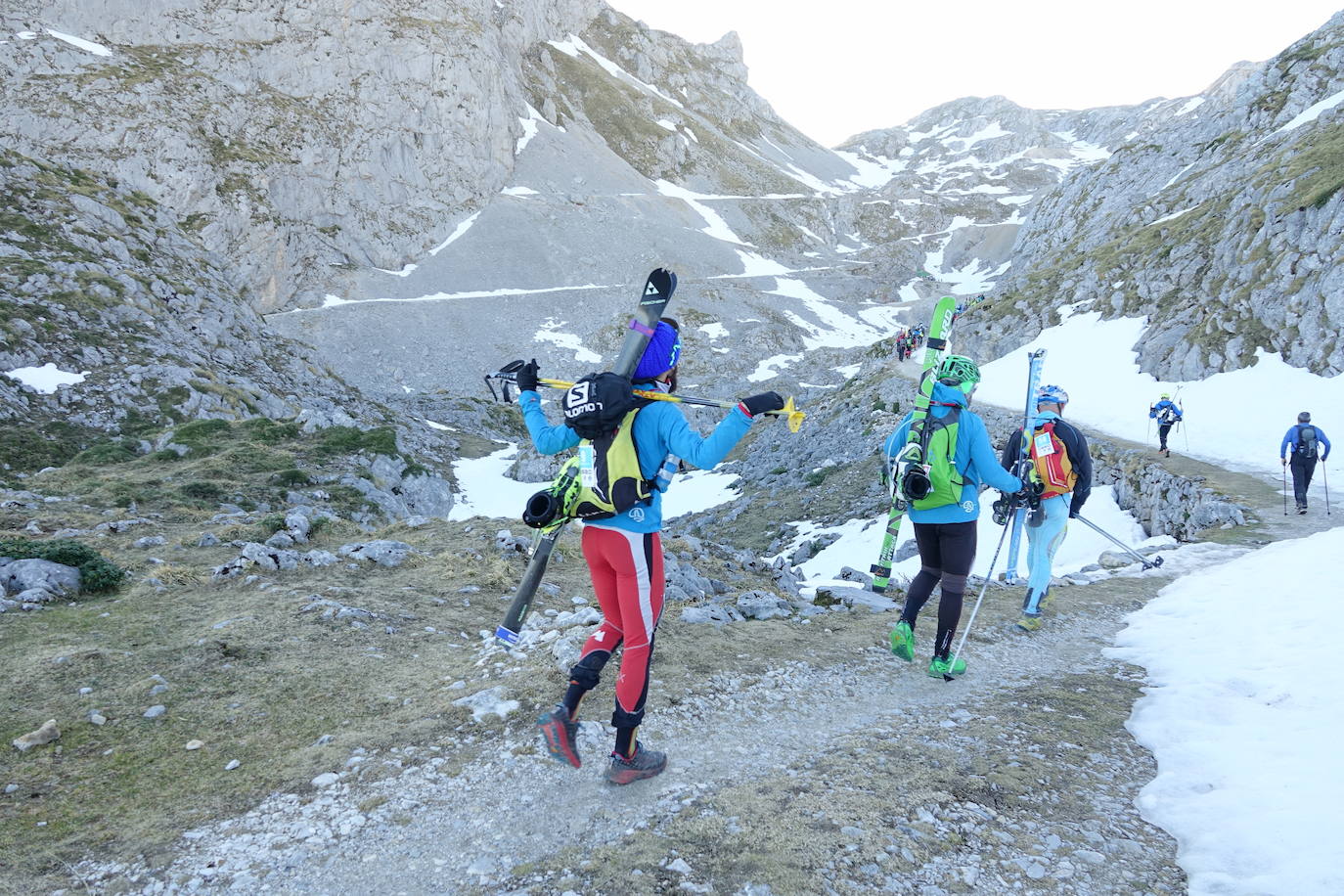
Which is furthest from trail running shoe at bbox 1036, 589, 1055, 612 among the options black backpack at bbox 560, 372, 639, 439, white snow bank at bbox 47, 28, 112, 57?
white snow bank at bbox 47, 28, 112, 57

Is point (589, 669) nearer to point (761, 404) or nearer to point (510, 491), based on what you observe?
point (761, 404)

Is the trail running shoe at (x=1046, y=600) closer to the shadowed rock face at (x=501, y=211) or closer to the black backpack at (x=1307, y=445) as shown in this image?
the black backpack at (x=1307, y=445)

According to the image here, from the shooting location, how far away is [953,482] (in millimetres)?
6855

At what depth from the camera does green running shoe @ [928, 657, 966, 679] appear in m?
7.28

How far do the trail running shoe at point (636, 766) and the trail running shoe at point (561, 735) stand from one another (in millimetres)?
305

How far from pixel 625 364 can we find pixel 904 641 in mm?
4894

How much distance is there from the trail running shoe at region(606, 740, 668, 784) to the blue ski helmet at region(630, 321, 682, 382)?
2759 mm

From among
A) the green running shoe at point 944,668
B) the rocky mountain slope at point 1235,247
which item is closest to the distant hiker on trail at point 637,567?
the green running shoe at point 944,668

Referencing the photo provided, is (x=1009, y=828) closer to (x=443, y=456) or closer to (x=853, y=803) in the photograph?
(x=853, y=803)

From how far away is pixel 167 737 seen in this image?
5199 mm

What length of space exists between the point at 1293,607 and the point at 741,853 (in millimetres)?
8288

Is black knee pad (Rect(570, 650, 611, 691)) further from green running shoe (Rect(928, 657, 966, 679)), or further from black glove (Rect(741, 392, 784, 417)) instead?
green running shoe (Rect(928, 657, 966, 679))

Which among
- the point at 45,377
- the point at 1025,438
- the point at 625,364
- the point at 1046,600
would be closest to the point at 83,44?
the point at 45,377

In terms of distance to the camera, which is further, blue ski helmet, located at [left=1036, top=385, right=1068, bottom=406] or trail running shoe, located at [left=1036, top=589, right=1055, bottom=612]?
trail running shoe, located at [left=1036, top=589, right=1055, bottom=612]
